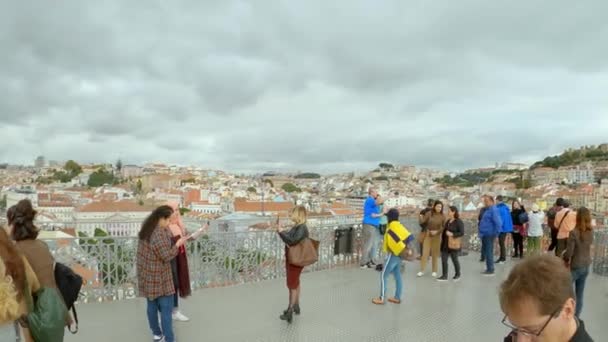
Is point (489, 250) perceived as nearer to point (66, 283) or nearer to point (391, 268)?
point (391, 268)

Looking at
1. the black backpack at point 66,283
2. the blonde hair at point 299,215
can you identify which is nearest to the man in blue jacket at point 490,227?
the blonde hair at point 299,215

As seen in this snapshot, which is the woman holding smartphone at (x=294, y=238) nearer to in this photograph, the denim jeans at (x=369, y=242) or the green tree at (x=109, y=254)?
the green tree at (x=109, y=254)

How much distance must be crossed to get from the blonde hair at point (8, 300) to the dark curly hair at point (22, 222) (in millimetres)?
936

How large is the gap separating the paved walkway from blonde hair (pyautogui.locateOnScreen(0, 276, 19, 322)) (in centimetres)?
238

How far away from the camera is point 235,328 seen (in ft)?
13.9

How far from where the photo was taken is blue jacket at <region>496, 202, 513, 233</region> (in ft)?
26.1

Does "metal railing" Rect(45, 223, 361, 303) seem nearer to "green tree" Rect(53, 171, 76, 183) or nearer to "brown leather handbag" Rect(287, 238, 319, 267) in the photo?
"brown leather handbag" Rect(287, 238, 319, 267)

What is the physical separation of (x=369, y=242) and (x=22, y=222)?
19.2 feet

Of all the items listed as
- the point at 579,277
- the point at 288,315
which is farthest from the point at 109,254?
the point at 579,277

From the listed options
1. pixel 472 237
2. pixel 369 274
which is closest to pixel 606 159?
pixel 472 237

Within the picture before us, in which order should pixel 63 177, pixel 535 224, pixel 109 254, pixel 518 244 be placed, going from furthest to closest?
1. pixel 63 177
2. pixel 518 244
3. pixel 535 224
4. pixel 109 254

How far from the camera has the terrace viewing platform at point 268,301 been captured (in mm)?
4188

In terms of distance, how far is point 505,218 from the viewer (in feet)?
26.3

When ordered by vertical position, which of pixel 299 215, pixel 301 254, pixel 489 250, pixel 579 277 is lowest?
pixel 489 250
